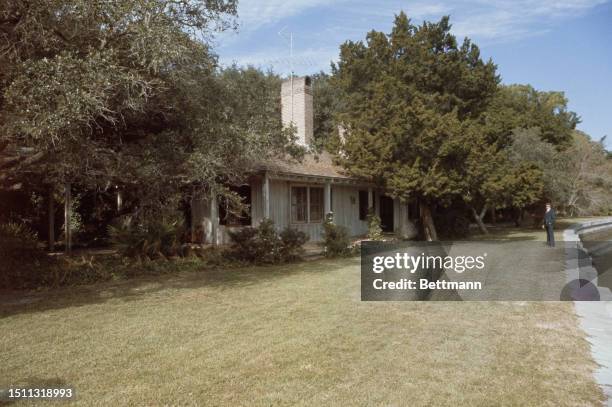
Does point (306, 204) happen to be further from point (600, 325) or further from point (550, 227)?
point (600, 325)

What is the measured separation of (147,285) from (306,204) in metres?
9.26

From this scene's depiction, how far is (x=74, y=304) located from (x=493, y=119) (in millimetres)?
20760

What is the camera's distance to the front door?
76.5 ft

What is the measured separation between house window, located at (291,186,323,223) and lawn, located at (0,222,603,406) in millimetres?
9072

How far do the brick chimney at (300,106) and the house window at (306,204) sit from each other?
287 cm

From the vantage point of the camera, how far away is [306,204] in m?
17.7

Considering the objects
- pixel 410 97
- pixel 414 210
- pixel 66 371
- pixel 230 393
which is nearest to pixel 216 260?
pixel 66 371

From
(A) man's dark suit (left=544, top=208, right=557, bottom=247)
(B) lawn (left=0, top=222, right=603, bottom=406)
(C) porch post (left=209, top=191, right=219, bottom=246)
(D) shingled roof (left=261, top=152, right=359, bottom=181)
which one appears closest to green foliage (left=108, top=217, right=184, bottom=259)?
(B) lawn (left=0, top=222, right=603, bottom=406)

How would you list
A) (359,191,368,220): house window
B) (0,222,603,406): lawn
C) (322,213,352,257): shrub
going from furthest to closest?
(359,191,368,220): house window → (322,213,352,257): shrub → (0,222,603,406): lawn

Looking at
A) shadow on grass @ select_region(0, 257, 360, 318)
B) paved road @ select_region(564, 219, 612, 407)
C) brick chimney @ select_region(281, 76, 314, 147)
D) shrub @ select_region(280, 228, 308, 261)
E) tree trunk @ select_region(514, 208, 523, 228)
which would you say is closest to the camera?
paved road @ select_region(564, 219, 612, 407)

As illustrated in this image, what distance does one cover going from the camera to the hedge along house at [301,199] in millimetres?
15859

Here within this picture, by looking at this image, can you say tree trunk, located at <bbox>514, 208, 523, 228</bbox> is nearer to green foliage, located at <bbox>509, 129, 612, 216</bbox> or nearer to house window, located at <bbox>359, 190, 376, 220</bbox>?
green foliage, located at <bbox>509, 129, 612, 216</bbox>

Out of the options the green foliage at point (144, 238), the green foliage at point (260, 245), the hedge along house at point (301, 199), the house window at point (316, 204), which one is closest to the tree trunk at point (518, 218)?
the hedge along house at point (301, 199)

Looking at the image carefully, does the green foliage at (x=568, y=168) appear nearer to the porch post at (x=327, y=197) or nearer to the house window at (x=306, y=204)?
the porch post at (x=327, y=197)
